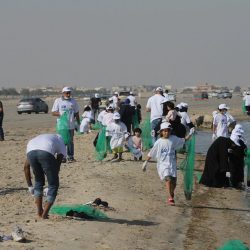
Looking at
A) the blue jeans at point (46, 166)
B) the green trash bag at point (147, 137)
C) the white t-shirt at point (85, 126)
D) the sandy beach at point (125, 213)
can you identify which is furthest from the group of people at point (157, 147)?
the white t-shirt at point (85, 126)

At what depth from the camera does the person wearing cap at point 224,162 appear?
14664mm

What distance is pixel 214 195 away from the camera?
547 inches

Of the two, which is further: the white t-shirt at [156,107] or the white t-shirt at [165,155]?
the white t-shirt at [156,107]

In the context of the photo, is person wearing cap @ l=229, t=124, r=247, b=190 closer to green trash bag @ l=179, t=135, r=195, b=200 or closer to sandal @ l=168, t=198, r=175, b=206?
green trash bag @ l=179, t=135, r=195, b=200

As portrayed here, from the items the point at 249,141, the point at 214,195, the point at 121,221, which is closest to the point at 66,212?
the point at 121,221

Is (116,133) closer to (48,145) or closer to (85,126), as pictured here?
(48,145)

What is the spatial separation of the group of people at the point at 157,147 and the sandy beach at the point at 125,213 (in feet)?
1.19

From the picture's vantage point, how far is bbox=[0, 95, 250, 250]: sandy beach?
8.59m

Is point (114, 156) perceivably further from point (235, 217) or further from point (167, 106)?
point (235, 217)

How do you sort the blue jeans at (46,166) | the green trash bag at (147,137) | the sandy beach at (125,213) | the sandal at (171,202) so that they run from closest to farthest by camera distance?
the sandy beach at (125,213), the blue jeans at (46,166), the sandal at (171,202), the green trash bag at (147,137)

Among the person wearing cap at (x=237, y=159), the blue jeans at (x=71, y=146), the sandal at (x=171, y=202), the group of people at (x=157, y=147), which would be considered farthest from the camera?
the blue jeans at (x=71, y=146)

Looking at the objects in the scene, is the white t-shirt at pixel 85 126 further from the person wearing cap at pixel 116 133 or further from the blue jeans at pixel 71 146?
the blue jeans at pixel 71 146

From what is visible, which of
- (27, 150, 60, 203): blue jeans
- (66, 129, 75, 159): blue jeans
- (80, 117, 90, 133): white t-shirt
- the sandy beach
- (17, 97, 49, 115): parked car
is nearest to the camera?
the sandy beach

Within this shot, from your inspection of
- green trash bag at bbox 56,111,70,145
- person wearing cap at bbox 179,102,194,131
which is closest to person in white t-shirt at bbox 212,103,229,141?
person wearing cap at bbox 179,102,194,131
